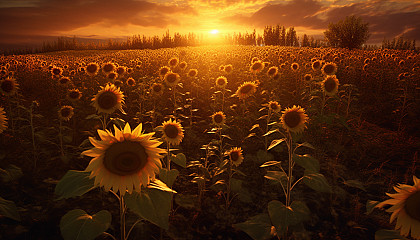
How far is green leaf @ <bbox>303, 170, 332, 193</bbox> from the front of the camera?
2402 millimetres

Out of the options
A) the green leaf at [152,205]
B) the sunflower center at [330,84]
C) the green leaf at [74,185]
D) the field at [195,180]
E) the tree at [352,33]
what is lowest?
the field at [195,180]

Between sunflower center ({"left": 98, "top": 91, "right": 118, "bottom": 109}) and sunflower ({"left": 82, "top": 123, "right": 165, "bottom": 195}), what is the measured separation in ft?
7.01

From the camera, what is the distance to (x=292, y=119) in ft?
9.70

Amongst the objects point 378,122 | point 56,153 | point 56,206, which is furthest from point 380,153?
point 56,153

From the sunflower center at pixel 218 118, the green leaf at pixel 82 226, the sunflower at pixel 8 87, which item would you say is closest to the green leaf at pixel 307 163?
the green leaf at pixel 82 226

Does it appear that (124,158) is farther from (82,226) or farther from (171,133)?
(171,133)

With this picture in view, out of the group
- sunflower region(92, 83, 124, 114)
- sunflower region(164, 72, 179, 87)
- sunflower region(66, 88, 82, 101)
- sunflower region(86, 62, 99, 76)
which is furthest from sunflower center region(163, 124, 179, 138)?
sunflower region(86, 62, 99, 76)

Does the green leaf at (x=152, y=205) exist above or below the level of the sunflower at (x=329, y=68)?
below

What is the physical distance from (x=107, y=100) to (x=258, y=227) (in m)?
2.73

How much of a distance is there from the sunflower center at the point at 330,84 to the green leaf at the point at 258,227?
3.27 m

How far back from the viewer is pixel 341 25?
48312 mm

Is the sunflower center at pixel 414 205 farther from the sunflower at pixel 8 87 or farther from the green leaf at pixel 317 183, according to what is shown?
the sunflower at pixel 8 87

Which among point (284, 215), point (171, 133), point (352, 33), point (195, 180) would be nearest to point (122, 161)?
point (284, 215)

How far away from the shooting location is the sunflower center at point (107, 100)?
11.9 ft
